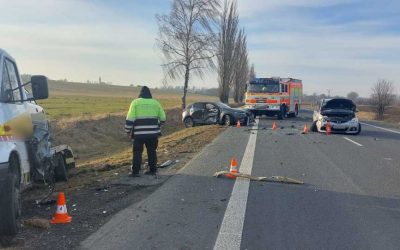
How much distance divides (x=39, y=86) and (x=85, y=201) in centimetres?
198

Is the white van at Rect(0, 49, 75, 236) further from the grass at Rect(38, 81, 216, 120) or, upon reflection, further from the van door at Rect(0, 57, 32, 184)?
the grass at Rect(38, 81, 216, 120)

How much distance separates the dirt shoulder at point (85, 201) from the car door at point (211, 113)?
13.3 metres

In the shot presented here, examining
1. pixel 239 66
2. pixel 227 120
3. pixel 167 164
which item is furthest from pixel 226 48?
pixel 167 164

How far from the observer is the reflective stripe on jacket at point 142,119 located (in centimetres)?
982

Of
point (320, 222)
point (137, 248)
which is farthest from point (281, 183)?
point (137, 248)

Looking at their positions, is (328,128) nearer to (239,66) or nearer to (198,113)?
(198,113)

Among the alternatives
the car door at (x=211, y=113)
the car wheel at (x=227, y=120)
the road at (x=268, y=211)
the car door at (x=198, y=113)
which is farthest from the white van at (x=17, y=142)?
the car door at (x=198, y=113)

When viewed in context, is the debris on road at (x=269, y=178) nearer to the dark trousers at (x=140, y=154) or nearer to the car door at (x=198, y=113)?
the dark trousers at (x=140, y=154)

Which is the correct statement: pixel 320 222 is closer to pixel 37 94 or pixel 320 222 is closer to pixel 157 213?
pixel 157 213

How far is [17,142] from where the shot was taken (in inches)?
249

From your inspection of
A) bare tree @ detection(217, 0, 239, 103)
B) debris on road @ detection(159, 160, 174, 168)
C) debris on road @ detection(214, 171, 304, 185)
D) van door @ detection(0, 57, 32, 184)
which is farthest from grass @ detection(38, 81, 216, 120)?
A: van door @ detection(0, 57, 32, 184)

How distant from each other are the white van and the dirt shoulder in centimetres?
Result: 36

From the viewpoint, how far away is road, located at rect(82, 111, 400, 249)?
216 inches

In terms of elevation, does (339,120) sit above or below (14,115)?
below
